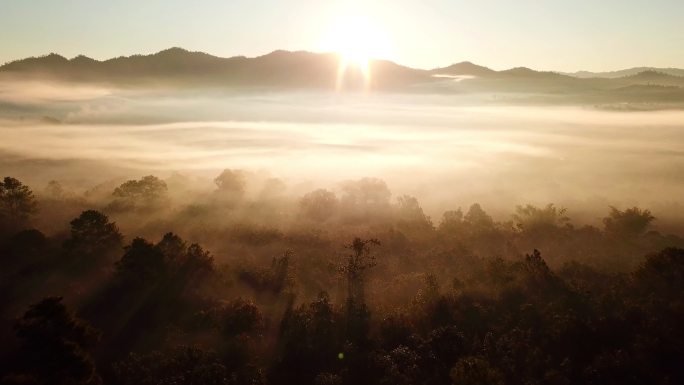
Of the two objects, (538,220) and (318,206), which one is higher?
(538,220)

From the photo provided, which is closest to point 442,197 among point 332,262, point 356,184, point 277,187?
point 356,184

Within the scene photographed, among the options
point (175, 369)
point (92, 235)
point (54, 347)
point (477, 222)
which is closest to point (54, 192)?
point (92, 235)

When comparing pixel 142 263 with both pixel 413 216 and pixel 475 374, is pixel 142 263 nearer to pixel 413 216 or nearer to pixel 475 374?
pixel 475 374

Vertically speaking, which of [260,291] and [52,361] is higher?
[52,361]

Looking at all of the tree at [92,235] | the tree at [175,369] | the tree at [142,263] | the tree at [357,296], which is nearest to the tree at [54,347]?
the tree at [175,369]

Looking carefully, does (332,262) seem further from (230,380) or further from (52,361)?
(52,361)
